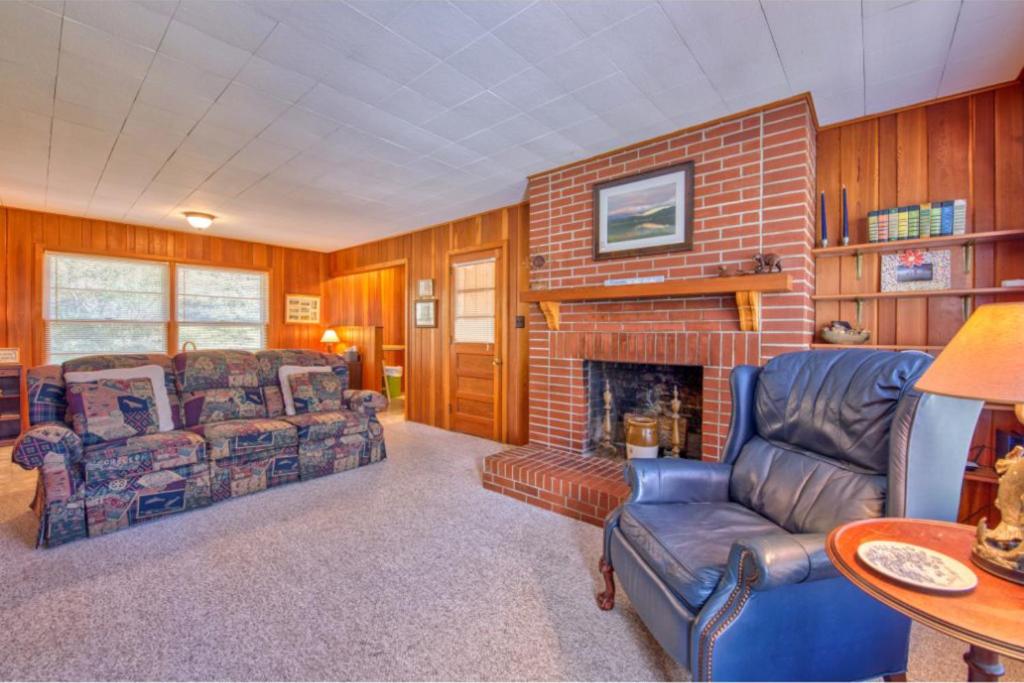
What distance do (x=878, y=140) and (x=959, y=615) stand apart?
2821 mm

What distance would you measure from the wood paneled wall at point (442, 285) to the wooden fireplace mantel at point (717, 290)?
3.92ft

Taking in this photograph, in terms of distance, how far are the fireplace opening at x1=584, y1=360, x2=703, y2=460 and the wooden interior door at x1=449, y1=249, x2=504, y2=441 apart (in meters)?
1.27

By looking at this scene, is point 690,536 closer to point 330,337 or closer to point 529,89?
point 529,89

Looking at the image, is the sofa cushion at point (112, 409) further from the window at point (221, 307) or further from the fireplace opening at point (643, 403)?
the window at point (221, 307)

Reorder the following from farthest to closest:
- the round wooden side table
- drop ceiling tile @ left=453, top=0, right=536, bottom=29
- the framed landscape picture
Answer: the framed landscape picture → drop ceiling tile @ left=453, top=0, right=536, bottom=29 → the round wooden side table

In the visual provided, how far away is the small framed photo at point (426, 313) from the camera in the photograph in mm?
5277

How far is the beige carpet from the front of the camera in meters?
1.56

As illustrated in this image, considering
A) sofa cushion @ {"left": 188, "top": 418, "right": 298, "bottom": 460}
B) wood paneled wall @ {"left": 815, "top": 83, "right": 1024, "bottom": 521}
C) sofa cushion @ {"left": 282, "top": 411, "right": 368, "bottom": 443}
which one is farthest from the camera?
sofa cushion @ {"left": 282, "top": 411, "right": 368, "bottom": 443}

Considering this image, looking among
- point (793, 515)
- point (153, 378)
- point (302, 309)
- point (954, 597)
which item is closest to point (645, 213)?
point (793, 515)

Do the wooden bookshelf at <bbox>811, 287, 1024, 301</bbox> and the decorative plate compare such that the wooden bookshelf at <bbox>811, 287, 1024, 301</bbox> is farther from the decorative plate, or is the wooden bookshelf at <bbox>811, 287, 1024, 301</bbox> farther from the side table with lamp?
the decorative plate

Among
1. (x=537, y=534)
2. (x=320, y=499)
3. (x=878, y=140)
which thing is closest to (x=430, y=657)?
(x=537, y=534)

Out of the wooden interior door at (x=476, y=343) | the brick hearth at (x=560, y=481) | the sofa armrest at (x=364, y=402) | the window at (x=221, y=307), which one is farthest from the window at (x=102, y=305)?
the brick hearth at (x=560, y=481)

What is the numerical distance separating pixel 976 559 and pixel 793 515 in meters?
0.60

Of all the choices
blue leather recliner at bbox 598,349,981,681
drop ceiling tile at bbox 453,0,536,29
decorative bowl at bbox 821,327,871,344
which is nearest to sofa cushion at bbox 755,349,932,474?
blue leather recliner at bbox 598,349,981,681
